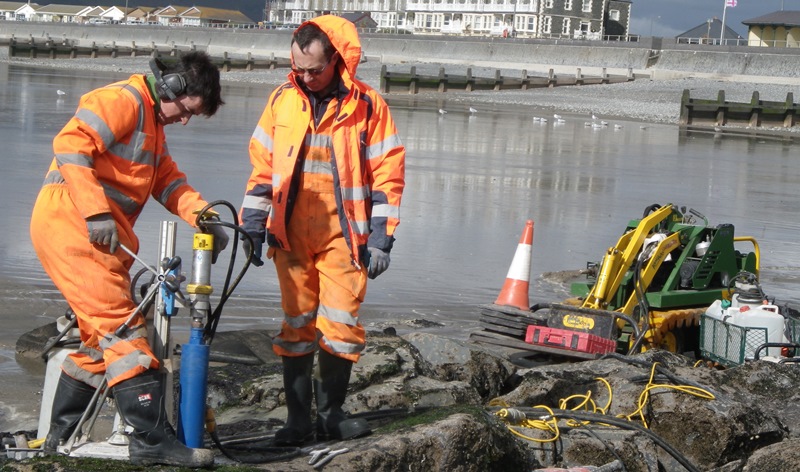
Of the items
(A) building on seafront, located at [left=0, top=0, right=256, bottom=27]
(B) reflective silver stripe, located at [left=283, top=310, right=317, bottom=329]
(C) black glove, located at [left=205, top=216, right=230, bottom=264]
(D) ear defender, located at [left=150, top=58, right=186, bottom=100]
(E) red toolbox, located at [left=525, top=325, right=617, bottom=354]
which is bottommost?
(E) red toolbox, located at [left=525, top=325, right=617, bottom=354]

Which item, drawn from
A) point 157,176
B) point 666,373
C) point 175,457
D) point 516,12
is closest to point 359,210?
point 157,176

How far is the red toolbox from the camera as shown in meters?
7.41

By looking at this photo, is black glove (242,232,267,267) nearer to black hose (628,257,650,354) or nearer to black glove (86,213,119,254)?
black glove (86,213,119,254)

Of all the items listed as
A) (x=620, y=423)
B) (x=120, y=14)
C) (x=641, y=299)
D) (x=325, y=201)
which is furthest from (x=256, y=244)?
(x=120, y=14)

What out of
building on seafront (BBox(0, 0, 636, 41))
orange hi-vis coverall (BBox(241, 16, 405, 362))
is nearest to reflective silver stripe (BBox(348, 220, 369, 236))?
orange hi-vis coverall (BBox(241, 16, 405, 362))

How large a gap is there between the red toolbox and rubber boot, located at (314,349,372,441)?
283cm

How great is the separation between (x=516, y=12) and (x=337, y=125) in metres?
107

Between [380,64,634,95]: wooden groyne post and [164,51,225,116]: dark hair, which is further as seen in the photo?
[380,64,634,95]: wooden groyne post

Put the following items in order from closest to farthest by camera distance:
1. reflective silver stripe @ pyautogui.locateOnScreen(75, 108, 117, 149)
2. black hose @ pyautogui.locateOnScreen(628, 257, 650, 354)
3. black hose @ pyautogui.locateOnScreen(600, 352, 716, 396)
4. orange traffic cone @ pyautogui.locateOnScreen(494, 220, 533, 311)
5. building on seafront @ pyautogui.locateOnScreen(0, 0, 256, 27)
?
reflective silver stripe @ pyautogui.locateOnScreen(75, 108, 117, 149) < black hose @ pyautogui.locateOnScreen(600, 352, 716, 396) < black hose @ pyautogui.locateOnScreen(628, 257, 650, 354) < orange traffic cone @ pyautogui.locateOnScreen(494, 220, 533, 311) < building on seafront @ pyautogui.locateOnScreen(0, 0, 256, 27)

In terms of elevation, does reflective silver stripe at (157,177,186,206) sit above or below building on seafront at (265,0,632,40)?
below

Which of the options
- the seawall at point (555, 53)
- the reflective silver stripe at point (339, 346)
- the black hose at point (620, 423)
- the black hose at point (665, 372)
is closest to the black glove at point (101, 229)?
the reflective silver stripe at point (339, 346)

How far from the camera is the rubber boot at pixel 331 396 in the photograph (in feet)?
16.1

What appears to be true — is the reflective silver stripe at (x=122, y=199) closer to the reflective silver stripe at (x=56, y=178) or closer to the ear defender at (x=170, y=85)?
the reflective silver stripe at (x=56, y=178)

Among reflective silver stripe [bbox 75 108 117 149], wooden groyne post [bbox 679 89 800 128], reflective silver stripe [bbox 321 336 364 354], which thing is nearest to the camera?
reflective silver stripe [bbox 75 108 117 149]
